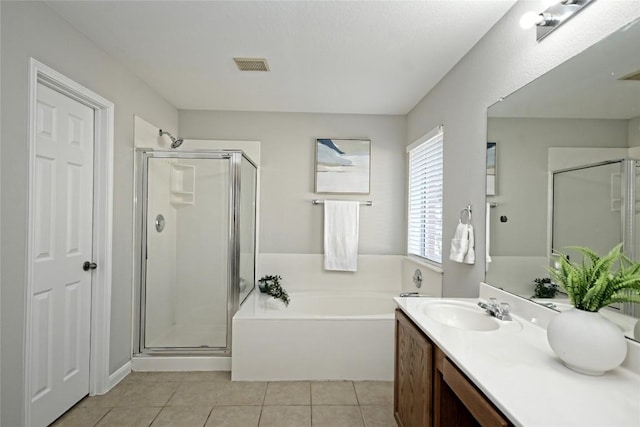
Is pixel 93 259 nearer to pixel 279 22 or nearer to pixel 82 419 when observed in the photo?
pixel 82 419

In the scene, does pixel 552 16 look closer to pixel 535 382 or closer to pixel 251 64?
pixel 535 382

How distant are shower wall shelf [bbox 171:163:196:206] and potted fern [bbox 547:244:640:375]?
8.63 feet

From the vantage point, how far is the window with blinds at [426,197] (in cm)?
287

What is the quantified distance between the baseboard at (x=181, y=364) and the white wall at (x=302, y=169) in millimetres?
1247

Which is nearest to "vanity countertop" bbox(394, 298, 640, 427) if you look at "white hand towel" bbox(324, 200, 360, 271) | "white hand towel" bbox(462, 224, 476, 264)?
"white hand towel" bbox(462, 224, 476, 264)

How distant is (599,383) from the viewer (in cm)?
101

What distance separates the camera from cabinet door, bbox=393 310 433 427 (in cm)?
147

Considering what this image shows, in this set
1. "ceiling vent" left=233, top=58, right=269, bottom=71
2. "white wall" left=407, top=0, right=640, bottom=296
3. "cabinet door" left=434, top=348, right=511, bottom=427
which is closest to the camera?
"cabinet door" left=434, top=348, right=511, bottom=427

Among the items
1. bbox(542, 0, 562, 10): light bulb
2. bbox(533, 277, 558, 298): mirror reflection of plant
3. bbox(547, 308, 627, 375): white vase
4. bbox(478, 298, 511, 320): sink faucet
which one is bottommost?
bbox(478, 298, 511, 320): sink faucet

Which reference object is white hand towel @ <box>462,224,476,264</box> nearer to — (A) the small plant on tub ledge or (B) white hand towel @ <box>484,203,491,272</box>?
(B) white hand towel @ <box>484,203,491,272</box>

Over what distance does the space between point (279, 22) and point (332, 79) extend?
2.79ft

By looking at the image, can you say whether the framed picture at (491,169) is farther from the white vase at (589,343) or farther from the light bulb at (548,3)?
the white vase at (589,343)

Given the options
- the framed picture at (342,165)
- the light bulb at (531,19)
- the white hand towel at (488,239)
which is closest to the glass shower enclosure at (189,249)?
the framed picture at (342,165)

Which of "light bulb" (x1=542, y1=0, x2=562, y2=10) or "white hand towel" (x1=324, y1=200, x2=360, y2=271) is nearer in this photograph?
"light bulb" (x1=542, y1=0, x2=562, y2=10)
